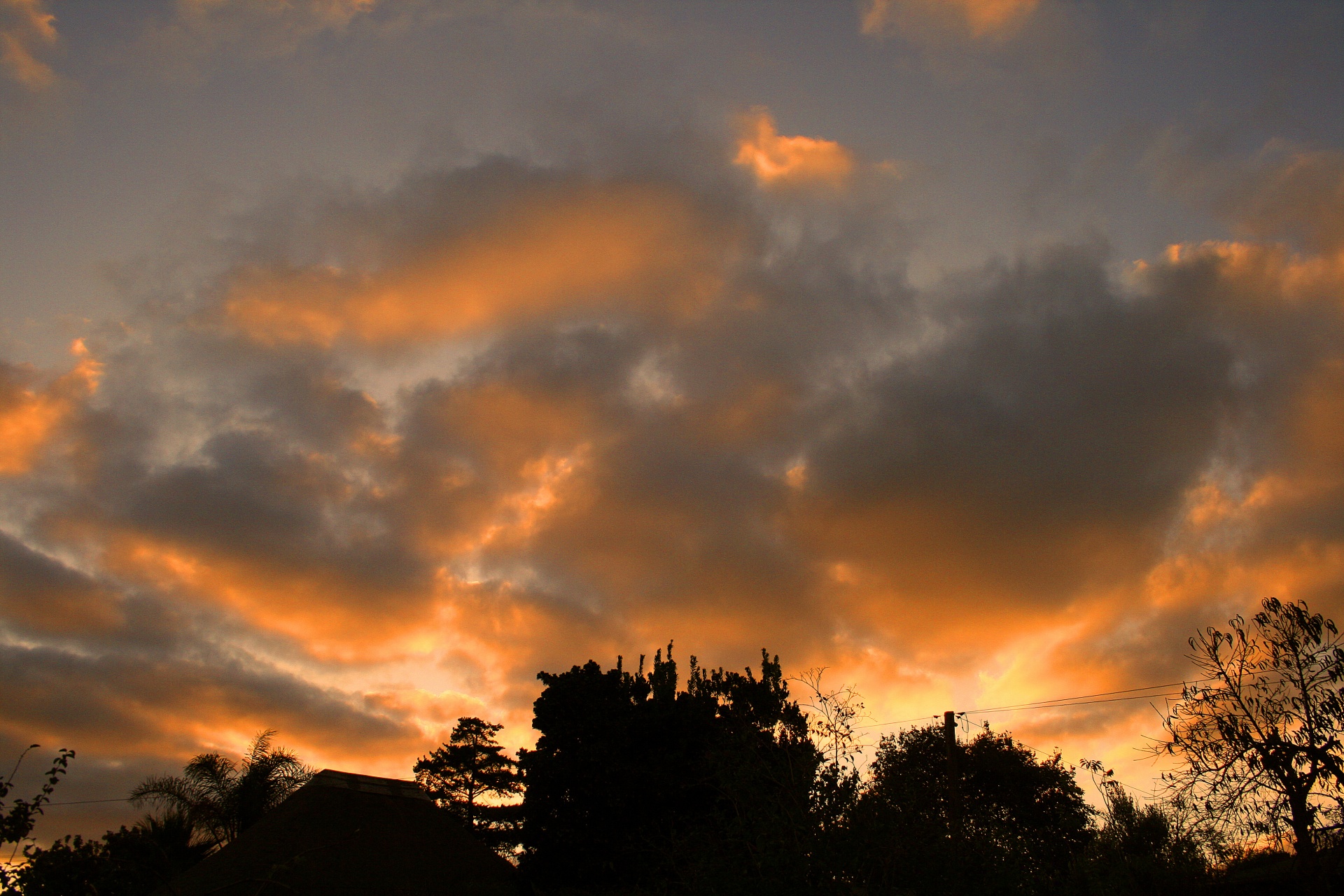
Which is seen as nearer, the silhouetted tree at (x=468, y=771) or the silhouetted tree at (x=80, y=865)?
the silhouetted tree at (x=80, y=865)

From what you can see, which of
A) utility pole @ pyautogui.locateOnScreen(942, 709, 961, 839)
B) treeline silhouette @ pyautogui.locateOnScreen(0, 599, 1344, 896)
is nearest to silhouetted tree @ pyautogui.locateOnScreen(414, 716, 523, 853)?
treeline silhouette @ pyautogui.locateOnScreen(0, 599, 1344, 896)

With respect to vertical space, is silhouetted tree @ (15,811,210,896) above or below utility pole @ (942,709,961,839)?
below

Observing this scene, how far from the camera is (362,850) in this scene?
99.3 ft

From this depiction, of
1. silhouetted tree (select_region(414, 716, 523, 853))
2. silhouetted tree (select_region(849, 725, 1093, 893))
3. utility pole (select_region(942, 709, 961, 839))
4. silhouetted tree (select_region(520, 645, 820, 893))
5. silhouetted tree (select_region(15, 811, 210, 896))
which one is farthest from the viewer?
silhouetted tree (select_region(414, 716, 523, 853))

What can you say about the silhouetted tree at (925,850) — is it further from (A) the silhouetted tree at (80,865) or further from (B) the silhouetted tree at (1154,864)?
(A) the silhouetted tree at (80,865)

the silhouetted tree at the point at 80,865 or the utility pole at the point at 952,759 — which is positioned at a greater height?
the utility pole at the point at 952,759

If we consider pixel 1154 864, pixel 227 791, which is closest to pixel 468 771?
pixel 227 791

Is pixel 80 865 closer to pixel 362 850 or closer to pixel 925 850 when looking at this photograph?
pixel 925 850

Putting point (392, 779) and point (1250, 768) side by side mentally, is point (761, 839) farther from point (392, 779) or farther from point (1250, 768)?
point (392, 779)

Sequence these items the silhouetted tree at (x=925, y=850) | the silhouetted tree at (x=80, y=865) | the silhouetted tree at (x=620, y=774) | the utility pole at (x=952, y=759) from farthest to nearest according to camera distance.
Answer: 1. the silhouetted tree at (x=620, y=774)
2. the utility pole at (x=952, y=759)
3. the silhouetted tree at (x=925, y=850)
4. the silhouetted tree at (x=80, y=865)

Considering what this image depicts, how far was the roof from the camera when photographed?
92.3 ft

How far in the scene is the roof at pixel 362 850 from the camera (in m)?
28.1

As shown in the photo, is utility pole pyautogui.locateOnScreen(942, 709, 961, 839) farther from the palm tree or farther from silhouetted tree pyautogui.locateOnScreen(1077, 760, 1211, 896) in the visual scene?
the palm tree

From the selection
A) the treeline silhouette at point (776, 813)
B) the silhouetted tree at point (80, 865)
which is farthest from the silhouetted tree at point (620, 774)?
the silhouetted tree at point (80, 865)
